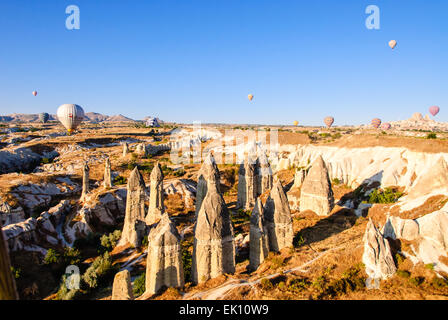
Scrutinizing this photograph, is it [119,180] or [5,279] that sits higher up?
[5,279]

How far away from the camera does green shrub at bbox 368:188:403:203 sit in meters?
37.3

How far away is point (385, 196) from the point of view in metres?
37.7

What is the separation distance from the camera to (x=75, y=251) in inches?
1252

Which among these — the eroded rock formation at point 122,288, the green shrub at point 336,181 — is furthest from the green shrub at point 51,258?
the green shrub at point 336,181

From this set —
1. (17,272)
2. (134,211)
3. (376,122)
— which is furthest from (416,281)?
(376,122)

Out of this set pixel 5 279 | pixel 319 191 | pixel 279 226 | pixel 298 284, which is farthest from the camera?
pixel 319 191

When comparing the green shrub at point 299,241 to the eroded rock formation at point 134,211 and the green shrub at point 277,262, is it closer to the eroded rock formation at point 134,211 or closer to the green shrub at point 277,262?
the green shrub at point 277,262

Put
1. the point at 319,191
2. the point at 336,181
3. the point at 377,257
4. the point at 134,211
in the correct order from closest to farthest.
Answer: the point at 377,257
the point at 134,211
the point at 319,191
the point at 336,181

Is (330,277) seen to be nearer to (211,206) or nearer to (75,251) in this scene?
(211,206)

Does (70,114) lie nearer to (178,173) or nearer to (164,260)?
(178,173)

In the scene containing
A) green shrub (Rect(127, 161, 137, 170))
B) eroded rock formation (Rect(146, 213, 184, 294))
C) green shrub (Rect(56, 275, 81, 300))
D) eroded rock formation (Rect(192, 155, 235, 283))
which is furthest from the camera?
green shrub (Rect(127, 161, 137, 170))

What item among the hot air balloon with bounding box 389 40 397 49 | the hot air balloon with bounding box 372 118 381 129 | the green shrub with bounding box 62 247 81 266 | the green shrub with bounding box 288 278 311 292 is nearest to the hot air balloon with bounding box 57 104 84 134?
the green shrub with bounding box 62 247 81 266

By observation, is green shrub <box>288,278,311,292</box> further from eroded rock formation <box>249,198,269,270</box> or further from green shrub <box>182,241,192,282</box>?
green shrub <box>182,241,192,282</box>
